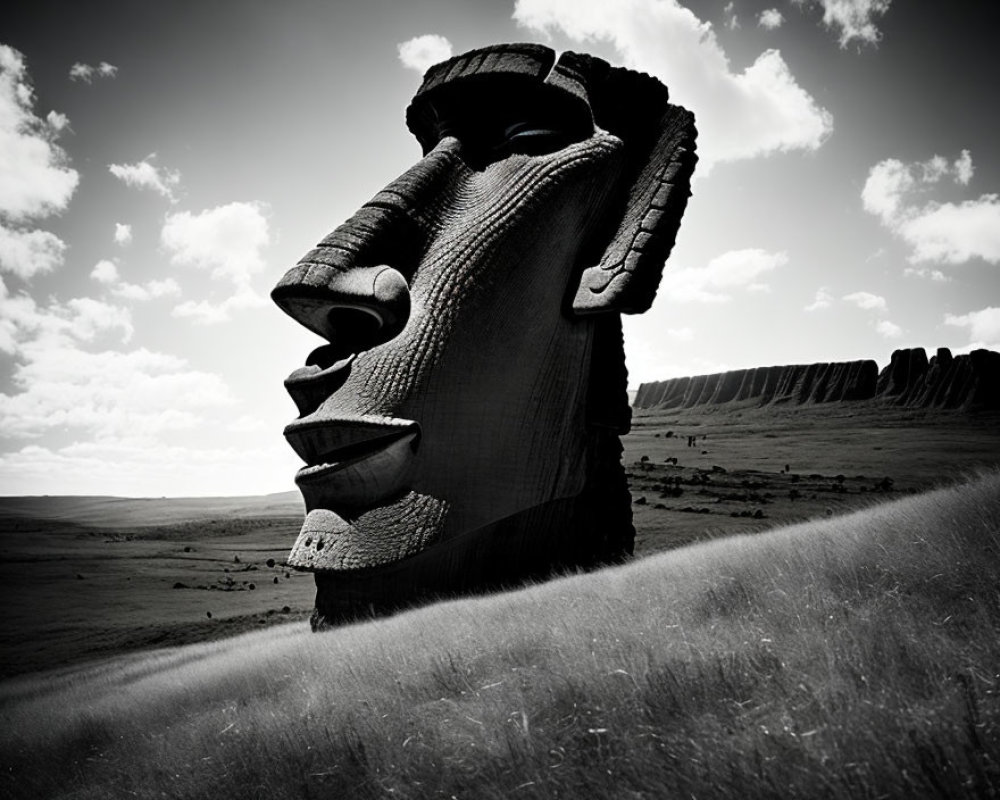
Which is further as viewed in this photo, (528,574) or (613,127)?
(613,127)

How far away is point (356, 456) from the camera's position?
9.70 feet

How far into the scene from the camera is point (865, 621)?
1.28 m

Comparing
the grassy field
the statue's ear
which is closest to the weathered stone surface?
the grassy field

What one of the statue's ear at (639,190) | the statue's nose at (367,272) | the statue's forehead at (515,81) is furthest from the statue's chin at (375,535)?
the statue's forehead at (515,81)

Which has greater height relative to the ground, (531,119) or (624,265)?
(531,119)

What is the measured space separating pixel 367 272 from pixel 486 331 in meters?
0.66

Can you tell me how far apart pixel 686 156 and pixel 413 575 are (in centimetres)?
295

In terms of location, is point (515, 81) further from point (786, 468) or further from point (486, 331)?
point (786, 468)

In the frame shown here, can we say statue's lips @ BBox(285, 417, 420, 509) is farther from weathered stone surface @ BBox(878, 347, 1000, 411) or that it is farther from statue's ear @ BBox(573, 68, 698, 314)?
weathered stone surface @ BBox(878, 347, 1000, 411)

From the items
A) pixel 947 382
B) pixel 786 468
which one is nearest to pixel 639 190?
pixel 786 468

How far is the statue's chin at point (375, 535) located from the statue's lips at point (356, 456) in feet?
0.27

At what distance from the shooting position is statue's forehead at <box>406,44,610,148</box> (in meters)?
3.76

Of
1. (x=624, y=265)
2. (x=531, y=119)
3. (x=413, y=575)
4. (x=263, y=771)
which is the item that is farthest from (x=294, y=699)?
(x=531, y=119)

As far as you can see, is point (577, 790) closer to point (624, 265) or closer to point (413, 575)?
point (413, 575)
